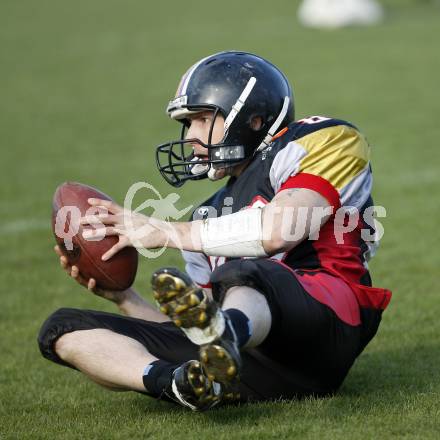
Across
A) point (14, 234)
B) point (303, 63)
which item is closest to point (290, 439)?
point (14, 234)

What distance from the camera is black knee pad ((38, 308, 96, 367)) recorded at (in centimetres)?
367

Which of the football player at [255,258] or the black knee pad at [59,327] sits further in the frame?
the black knee pad at [59,327]

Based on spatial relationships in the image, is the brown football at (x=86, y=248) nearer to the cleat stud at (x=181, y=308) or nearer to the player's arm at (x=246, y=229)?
the player's arm at (x=246, y=229)

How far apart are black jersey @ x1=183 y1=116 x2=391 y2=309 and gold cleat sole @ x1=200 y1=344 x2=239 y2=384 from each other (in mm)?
754

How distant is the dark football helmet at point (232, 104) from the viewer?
12.8ft

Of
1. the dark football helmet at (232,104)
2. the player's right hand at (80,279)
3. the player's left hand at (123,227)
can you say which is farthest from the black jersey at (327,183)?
the player's right hand at (80,279)

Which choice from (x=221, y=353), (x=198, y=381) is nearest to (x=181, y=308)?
(x=221, y=353)

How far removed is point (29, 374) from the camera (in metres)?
4.55

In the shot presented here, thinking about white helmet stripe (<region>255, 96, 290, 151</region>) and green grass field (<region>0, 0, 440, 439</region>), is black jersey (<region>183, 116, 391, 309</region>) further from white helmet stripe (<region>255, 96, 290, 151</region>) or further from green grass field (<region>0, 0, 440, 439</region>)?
green grass field (<region>0, 0, 440, 439</region>)

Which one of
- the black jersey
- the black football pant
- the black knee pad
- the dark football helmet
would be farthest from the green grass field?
the dark football helmet

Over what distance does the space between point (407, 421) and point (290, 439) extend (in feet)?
1.40

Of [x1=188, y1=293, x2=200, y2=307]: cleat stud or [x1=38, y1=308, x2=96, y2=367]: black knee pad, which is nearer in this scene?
[x1=188, y1=293, x2=200, y2=307]: cleat stud

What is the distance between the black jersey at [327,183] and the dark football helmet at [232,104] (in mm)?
121

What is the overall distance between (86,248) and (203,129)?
0.68m
